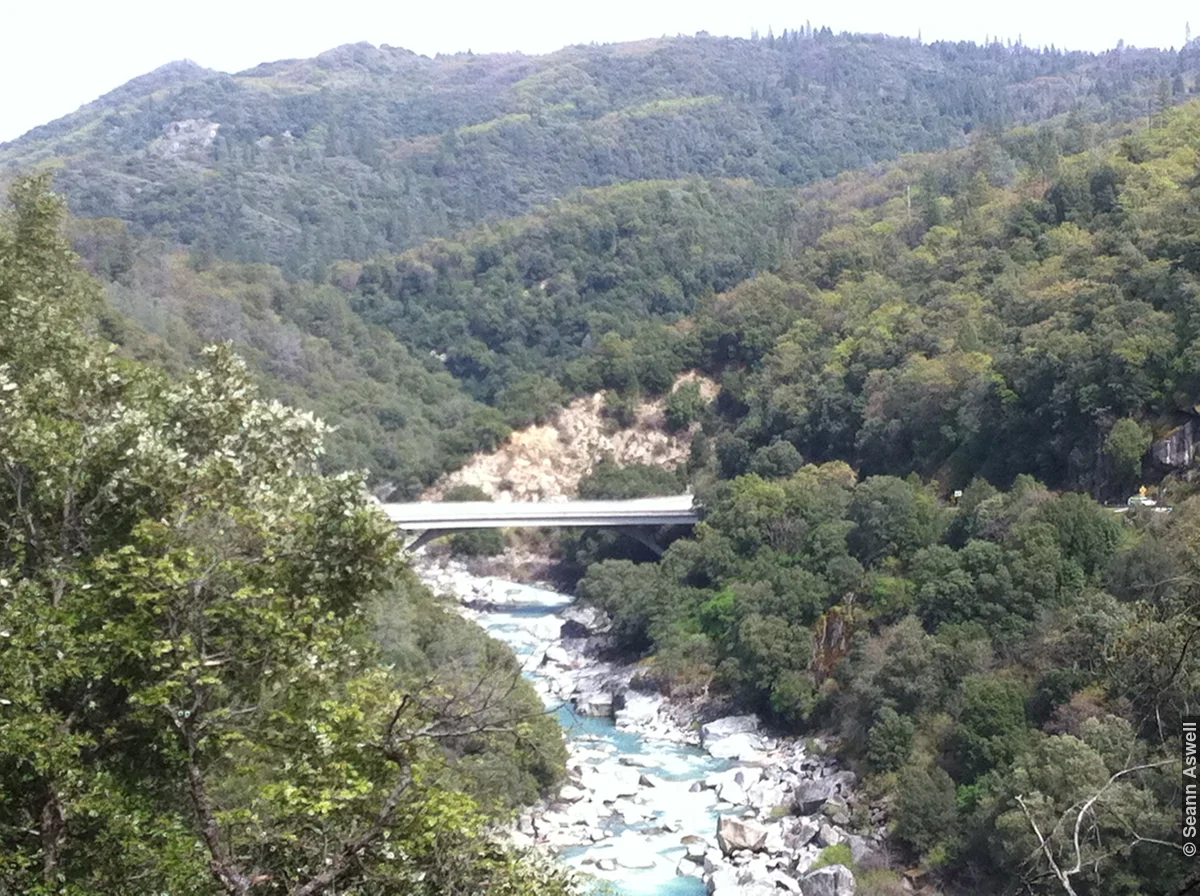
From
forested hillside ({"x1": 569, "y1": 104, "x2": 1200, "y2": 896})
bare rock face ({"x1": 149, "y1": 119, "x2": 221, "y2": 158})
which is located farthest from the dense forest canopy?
bare rock face ({"x1": 149, "y1": 119, "x2": 221, "y2": 158})

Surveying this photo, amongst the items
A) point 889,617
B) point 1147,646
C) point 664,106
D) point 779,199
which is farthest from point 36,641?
point 664,106

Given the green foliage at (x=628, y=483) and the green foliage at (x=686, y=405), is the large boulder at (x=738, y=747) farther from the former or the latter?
the green foliage at (x=686, y=405)

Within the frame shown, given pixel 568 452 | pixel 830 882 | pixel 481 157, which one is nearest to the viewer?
pixel 830 882

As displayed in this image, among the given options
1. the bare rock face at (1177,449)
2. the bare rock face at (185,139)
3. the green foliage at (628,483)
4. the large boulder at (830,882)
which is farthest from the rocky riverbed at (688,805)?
the bare rock face at (185,139)

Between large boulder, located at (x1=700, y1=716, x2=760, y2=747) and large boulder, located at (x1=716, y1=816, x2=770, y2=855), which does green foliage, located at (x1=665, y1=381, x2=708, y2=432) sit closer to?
large boulder, located at (x1=700, y1=716, x2=760, y2=747)

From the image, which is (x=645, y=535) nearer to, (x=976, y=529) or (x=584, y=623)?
(x=584, y=623)

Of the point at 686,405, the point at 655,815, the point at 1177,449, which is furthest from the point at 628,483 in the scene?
the point at 655,815
